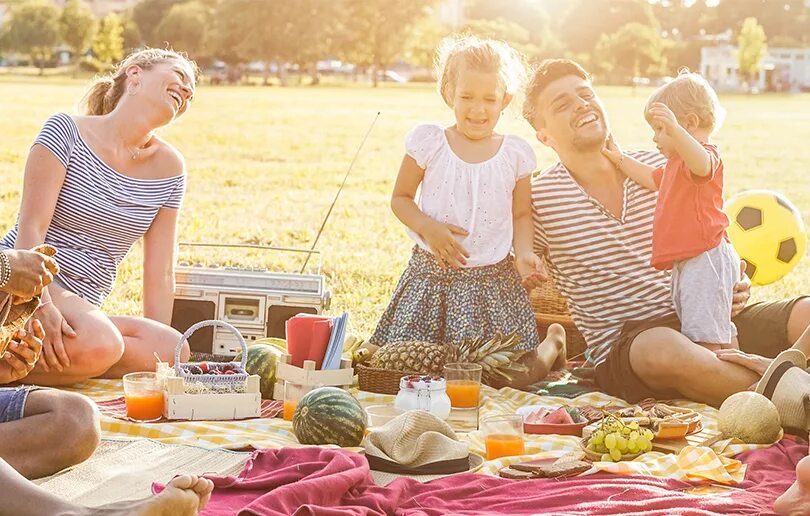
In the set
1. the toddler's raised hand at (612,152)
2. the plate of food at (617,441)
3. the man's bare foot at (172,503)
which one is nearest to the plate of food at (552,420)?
the plate of food at (617,441)

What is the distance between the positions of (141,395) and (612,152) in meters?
2.29

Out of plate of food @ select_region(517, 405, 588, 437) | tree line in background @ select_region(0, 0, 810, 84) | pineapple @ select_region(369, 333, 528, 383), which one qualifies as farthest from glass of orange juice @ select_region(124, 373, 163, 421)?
tree line in background @ select_region(0, 0, 810, 84)

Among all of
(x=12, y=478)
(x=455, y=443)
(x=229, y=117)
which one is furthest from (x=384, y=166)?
(x=12, y=478)

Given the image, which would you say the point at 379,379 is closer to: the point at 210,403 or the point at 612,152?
the point at 210,403

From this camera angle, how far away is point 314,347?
14.3 ft

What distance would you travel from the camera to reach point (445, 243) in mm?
5020

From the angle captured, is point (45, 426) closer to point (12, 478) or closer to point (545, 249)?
point (12, 478)

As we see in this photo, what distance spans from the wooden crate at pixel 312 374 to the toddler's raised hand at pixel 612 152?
149 cm

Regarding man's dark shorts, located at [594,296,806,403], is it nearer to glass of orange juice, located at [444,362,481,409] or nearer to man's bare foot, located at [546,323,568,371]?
man's bare foot, located at [546,323,568,371]

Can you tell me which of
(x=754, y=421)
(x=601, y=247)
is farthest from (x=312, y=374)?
(x=754, y=421)

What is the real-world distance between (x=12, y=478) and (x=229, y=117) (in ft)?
84.3

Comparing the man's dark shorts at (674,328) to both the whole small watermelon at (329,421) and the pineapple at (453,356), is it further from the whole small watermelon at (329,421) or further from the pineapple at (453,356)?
the whole small watermelon at (329,421)

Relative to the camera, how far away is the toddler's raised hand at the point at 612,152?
505cm

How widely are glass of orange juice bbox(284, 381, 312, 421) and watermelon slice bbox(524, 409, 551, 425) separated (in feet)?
2.64
